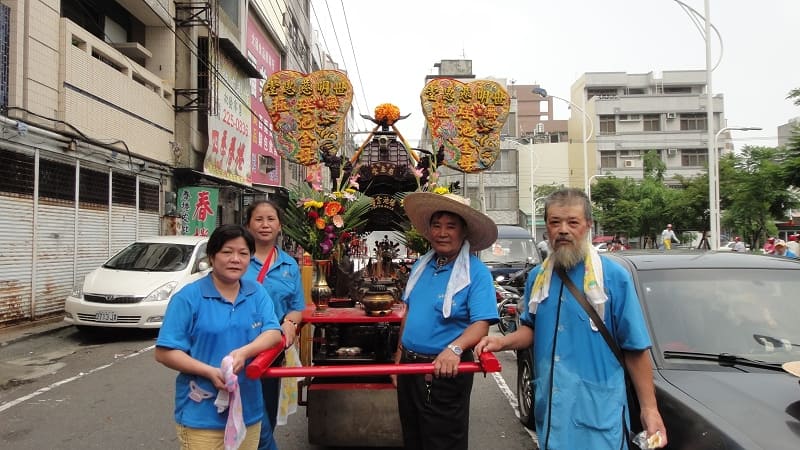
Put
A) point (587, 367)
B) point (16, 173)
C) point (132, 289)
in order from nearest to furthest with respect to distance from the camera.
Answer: point (587, 367) → point (132, 289) → point (16, 173)

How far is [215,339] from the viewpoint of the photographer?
2404 millimetres

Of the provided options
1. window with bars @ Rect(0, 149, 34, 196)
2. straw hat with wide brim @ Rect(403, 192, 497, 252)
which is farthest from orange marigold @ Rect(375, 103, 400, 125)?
window with bars @ Rect(0, 149, 34, 196)

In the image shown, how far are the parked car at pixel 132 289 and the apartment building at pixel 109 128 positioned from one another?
157 centimetres

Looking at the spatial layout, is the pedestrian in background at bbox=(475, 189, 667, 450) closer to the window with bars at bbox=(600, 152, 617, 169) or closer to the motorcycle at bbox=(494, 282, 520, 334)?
the motorcycle at bbox=(494, 282, 520, 334)

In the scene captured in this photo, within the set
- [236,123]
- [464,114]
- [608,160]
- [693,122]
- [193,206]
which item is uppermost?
[693,122]

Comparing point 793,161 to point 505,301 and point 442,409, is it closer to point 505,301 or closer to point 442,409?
point 505,301

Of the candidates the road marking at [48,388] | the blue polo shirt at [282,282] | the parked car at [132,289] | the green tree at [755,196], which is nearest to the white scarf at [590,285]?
the blue polo shirt at [282,282]

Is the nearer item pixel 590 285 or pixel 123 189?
pixel 590 285

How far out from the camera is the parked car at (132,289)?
8570 mm

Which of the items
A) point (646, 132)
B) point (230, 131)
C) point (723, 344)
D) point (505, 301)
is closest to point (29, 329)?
point (505, 301)

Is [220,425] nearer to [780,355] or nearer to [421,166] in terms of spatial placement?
[780,355]

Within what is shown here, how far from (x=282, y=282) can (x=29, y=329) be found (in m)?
8.23

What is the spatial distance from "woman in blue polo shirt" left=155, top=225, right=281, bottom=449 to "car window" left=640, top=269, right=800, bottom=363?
214cm

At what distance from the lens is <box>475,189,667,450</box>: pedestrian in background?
226 cm
